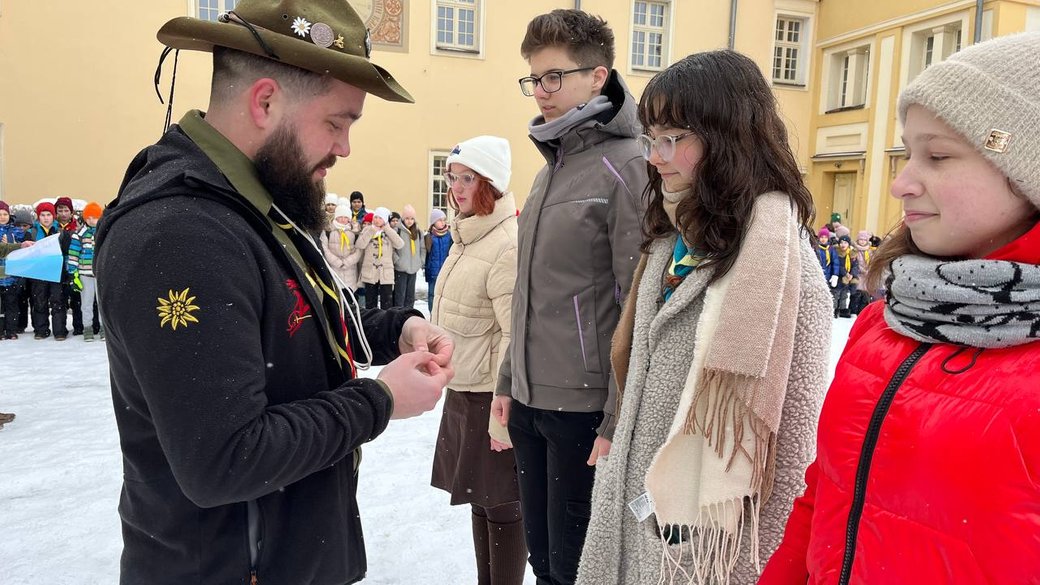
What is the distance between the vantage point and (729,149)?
181 cm

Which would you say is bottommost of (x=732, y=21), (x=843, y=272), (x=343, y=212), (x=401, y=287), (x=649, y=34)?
(x=401, y=287)

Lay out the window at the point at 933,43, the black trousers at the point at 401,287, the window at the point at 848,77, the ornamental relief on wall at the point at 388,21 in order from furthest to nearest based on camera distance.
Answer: the window at the point at 848,77 → the window at the point at 933,43 → the ornamental relief on wall at the point at 388,21 → the black trousers at the point at 401,287

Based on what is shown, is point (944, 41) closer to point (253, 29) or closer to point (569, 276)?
point (569, 276)

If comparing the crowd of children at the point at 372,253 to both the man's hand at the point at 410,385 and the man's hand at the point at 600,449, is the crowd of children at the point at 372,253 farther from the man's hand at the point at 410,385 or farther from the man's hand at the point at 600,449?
the man's hand at the point at 410,385

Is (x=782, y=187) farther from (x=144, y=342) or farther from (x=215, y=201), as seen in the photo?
(x=144, y=342)

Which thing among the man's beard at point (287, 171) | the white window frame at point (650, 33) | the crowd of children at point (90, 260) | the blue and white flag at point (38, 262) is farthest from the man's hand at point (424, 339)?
the white window frame at point (650, 33)

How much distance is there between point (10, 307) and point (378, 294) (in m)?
4.83

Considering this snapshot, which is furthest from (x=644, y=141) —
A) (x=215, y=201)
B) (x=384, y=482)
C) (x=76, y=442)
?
(x=76, y=442)

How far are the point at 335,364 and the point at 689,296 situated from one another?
0.89 meters

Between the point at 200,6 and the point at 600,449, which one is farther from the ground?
the point at 200,6

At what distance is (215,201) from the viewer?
139cm

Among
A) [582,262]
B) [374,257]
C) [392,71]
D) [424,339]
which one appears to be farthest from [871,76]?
[424,339]

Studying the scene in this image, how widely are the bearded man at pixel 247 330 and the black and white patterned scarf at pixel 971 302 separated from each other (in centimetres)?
95

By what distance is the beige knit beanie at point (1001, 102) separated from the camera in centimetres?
106
